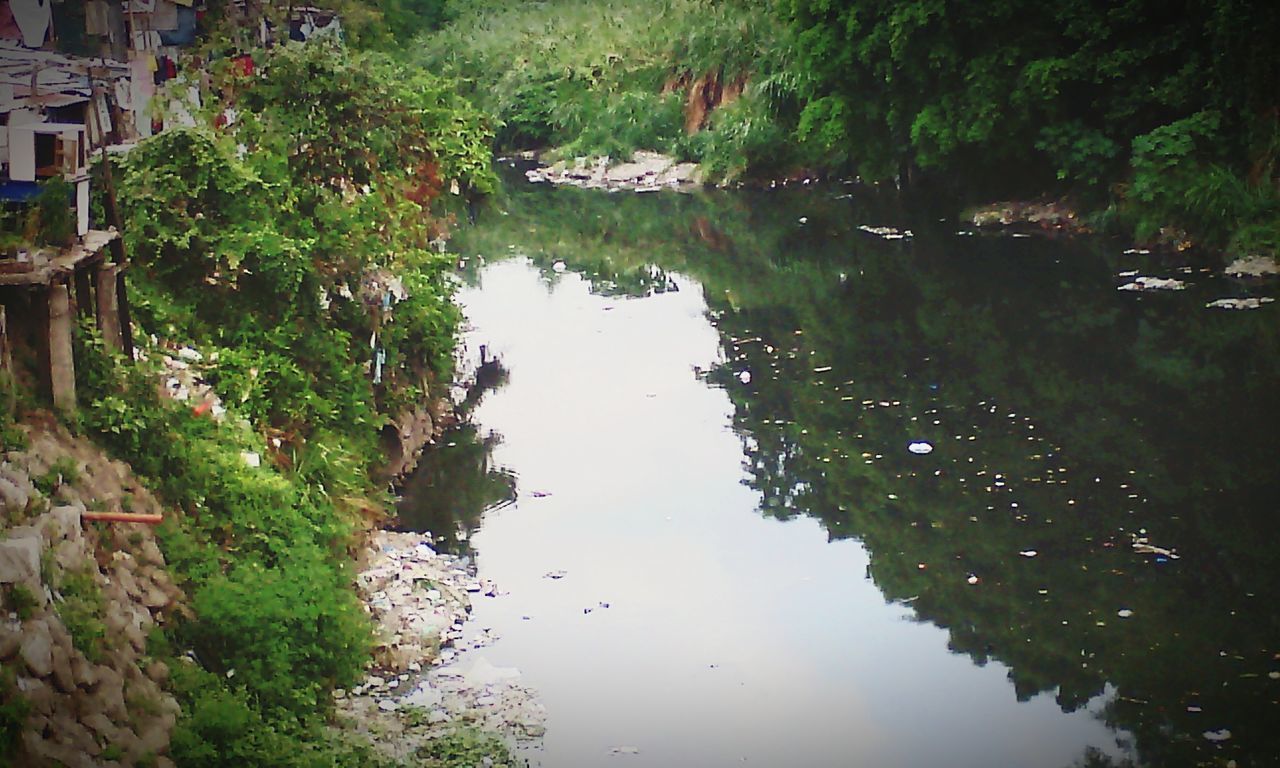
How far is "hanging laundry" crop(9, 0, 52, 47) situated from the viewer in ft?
23.5

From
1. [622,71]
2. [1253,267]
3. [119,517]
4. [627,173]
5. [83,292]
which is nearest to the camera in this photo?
[119,517]

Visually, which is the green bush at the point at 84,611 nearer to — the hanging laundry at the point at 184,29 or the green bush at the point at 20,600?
the green bush at the point at 20,600

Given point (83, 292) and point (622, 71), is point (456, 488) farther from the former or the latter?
point (622, 71)

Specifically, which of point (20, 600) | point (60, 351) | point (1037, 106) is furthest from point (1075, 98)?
point (20, 600)

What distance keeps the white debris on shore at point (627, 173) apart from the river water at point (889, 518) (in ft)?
35.4

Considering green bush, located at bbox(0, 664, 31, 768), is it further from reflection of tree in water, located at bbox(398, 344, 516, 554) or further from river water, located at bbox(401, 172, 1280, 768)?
reflection of tree in water, located at bbox(398, 344, 516, 554)

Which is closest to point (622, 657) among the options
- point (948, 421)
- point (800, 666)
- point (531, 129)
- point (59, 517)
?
point (800, 666)

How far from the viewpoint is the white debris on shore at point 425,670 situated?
242 inches

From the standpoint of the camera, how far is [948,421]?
1057 centimetres

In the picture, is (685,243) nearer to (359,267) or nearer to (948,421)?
(948,421)

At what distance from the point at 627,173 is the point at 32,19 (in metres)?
20.6

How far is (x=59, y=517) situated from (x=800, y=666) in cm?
347

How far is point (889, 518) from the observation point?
8.81m

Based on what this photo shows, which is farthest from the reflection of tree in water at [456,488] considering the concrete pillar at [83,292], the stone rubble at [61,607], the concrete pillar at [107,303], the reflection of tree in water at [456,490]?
the stone rubble at [61,607]
